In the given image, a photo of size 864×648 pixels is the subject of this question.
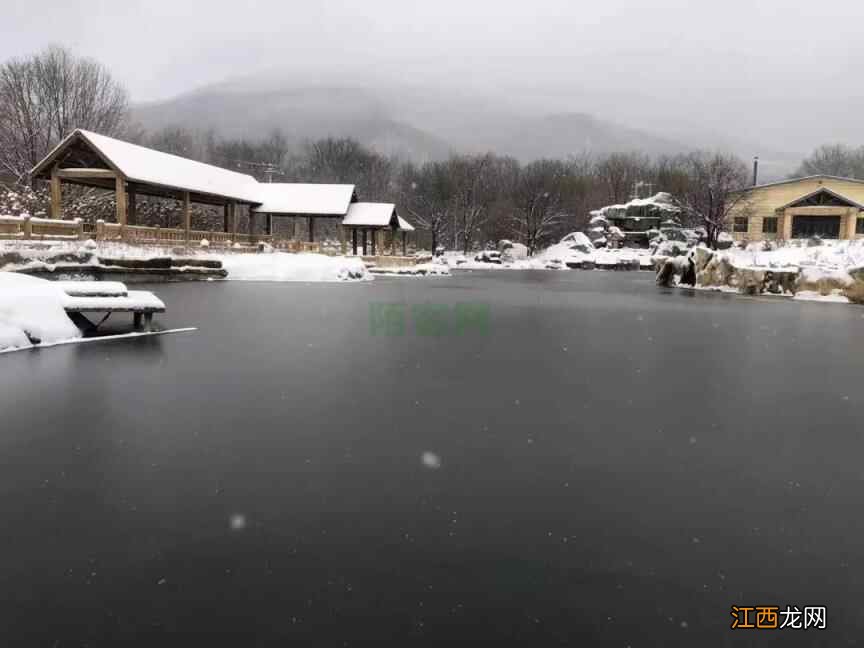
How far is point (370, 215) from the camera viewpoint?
43.4m

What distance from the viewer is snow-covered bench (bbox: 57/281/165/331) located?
9992 mm

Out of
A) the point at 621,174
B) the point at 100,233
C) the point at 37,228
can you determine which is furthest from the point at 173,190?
the point at 621,174

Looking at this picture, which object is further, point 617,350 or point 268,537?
point 617,350

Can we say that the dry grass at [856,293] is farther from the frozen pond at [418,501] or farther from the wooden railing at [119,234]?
the wooden railing at [119,234]

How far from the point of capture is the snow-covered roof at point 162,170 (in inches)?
1116

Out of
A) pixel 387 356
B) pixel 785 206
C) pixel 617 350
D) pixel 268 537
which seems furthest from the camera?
pixel 785 206

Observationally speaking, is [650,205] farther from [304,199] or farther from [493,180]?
[304,199]

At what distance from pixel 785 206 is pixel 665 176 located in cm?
2930

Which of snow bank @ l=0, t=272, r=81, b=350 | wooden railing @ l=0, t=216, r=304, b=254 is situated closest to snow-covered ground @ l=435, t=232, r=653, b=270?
wooden railing @ l=0, t=216, r=304, b=254

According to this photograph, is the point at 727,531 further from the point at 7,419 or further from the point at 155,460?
the point at 7,419

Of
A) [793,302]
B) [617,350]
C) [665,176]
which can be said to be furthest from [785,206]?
[617,350]

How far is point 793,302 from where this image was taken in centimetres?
2150

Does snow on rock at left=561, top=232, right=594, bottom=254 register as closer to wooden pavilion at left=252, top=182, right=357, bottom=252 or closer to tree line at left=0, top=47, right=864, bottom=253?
tree line at left=0, top=47, right=864, bottom=253

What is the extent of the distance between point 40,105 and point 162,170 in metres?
17.9
